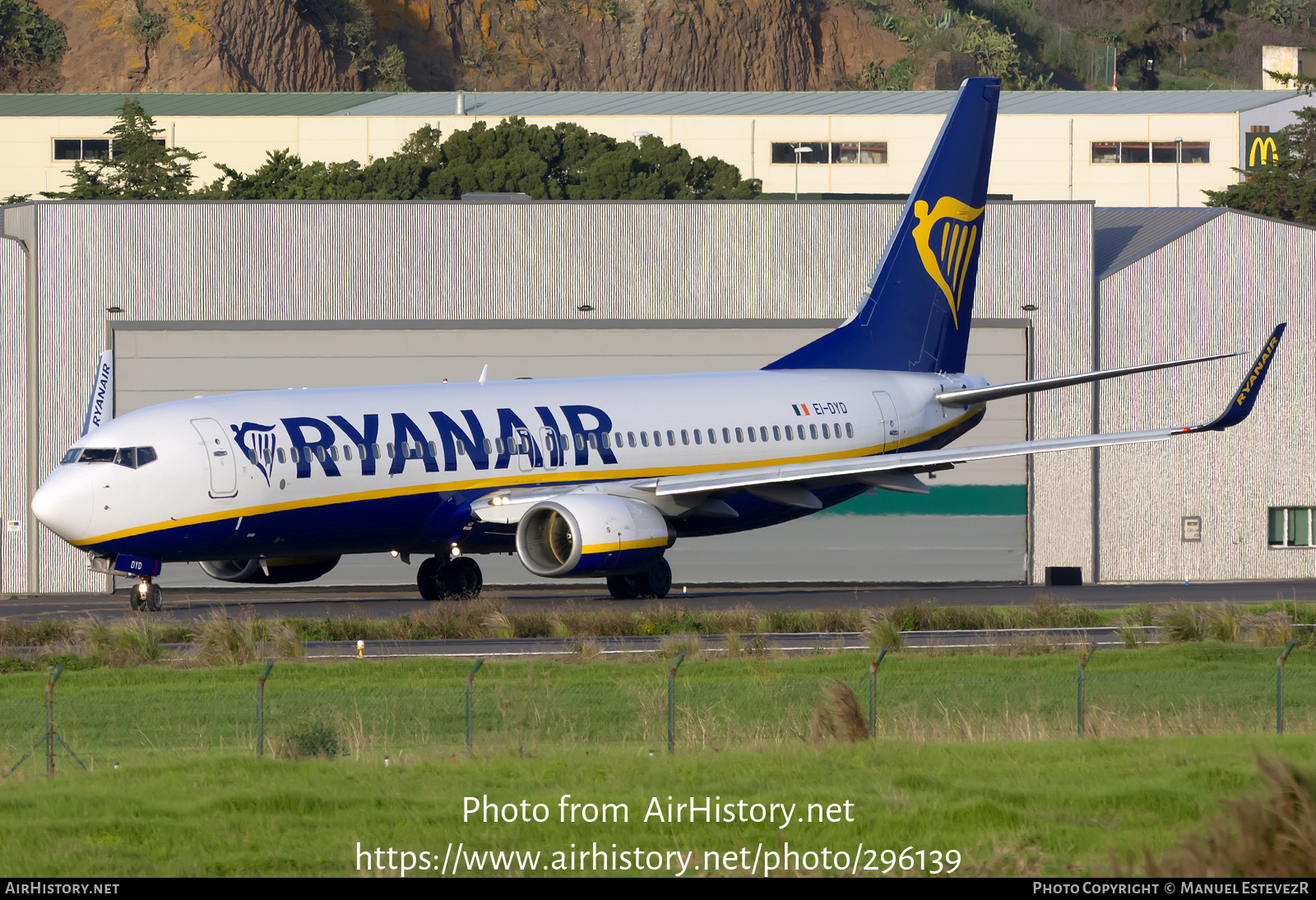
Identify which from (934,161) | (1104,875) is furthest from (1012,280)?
(1104,875)

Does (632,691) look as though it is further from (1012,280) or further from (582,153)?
(582,153)

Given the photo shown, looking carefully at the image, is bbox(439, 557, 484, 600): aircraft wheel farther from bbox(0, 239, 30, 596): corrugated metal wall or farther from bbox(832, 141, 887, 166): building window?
bbox(832, 141, 887, 166): building window

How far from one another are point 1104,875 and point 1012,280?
126 feet

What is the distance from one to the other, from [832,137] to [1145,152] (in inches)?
709

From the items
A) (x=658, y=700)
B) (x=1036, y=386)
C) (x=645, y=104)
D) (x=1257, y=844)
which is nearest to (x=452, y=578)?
(x=1036, y=386)

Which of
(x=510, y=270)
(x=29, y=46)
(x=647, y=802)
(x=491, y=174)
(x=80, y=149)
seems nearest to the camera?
(x=647, y=802)

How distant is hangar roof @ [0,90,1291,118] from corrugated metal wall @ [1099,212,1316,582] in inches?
2221

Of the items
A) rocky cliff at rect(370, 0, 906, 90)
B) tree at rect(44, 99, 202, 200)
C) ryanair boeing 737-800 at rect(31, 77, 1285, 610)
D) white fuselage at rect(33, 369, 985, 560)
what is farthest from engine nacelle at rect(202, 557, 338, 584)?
rocky cliff at rect(370, 0, 906, 90)

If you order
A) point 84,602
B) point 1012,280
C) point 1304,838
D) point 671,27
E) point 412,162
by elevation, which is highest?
point 671,27

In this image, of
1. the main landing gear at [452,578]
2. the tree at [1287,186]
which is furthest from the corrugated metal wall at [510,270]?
the tree at [1287,186]

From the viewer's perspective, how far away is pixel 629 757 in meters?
16.1

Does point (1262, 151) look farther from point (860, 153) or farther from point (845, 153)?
point (845, 153)

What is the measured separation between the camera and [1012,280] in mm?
48031

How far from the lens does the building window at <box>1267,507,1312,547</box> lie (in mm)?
48500
